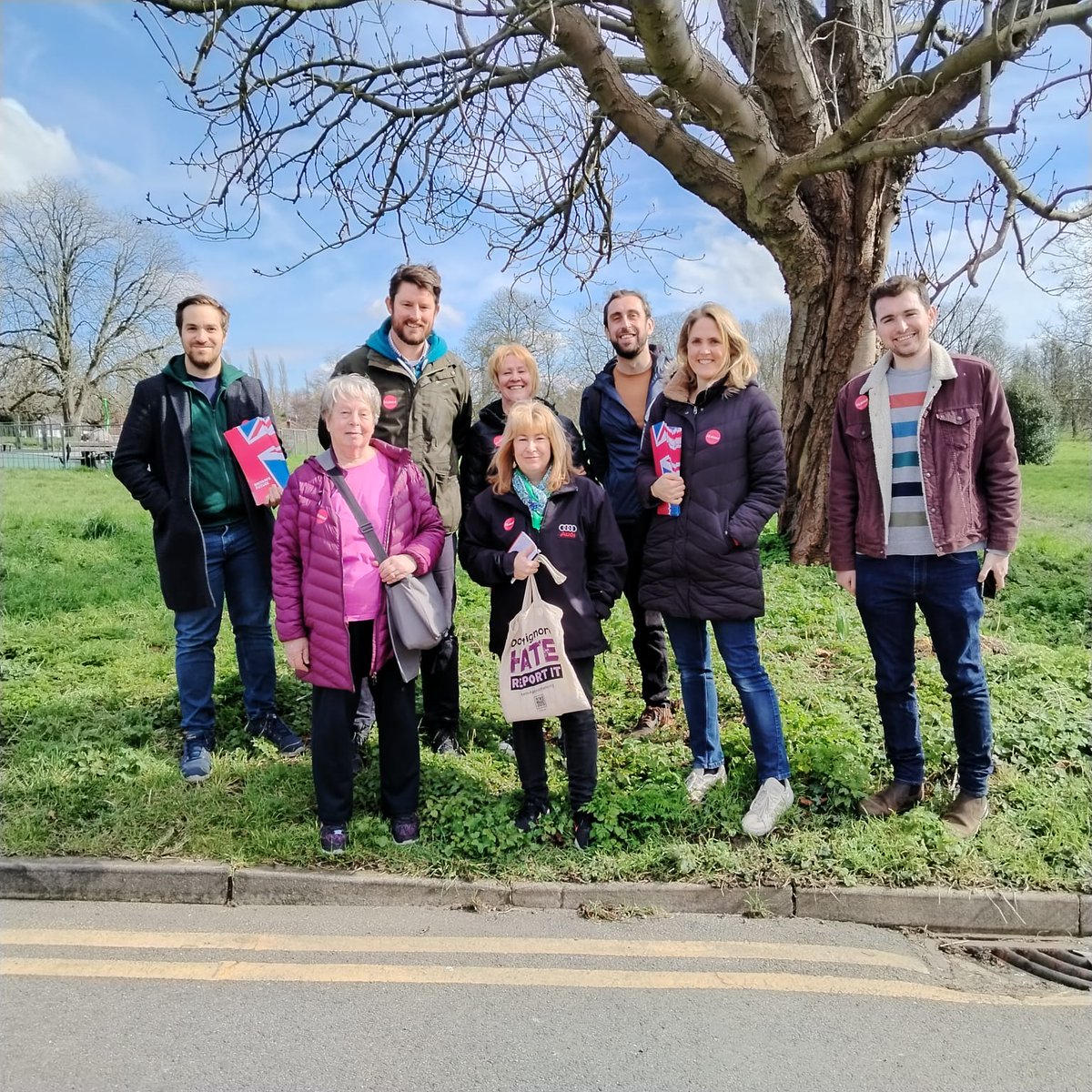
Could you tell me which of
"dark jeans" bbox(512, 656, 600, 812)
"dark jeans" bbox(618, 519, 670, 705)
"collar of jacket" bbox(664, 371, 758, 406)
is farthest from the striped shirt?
"dark jeans" bbox(512, 656, 600, 812)

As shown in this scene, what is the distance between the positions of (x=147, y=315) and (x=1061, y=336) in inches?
1758

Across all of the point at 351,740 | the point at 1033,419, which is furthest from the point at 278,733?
the point at 1033,419

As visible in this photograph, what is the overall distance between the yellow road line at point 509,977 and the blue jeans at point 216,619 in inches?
59.0

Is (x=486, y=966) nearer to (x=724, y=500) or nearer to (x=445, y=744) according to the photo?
(x=445, y=744)

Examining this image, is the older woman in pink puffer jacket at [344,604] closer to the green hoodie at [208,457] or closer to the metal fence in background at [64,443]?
the green hoodie at [208,457]

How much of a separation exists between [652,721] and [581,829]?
44.9 inches

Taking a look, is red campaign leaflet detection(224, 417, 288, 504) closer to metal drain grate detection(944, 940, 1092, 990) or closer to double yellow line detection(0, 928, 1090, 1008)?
double yellow line detection(0, 928, 1090, 1008)

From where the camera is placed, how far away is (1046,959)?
10.5ft

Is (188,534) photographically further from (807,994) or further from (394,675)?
(807,994)

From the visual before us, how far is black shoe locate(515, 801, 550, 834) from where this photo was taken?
12.3ft

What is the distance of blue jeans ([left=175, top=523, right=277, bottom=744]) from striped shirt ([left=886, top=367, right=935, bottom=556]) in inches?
125

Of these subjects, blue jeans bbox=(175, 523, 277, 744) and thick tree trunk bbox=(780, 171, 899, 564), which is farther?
thick tree trunk bbox=(780, 171, 899, 564)

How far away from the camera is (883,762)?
→ 4199mm

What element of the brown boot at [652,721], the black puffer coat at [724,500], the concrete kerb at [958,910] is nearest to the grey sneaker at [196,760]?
the brown boot at [652,721]
